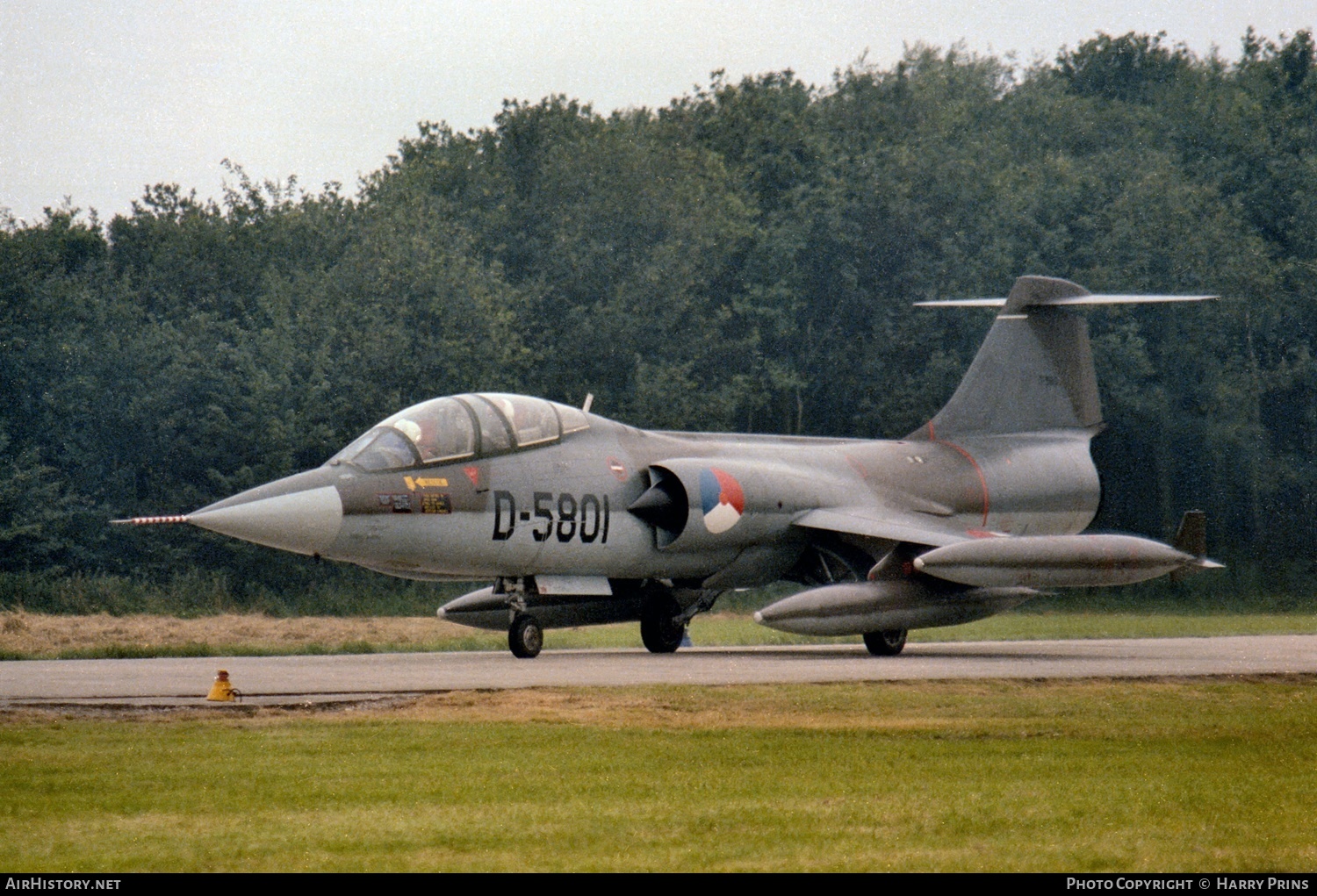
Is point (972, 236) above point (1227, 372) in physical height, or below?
above

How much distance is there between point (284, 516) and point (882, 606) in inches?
251

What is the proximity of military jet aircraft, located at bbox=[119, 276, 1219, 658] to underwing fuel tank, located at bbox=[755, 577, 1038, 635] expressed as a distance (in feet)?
0.07

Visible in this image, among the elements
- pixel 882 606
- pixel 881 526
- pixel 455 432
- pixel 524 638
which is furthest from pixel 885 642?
pixel 455 432

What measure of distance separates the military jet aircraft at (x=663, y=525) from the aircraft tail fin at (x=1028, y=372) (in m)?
0.90

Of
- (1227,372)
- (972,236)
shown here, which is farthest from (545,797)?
(972,236)

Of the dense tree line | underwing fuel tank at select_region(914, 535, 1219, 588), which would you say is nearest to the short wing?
underwing fuel tank at select_region(914, 535, 1219, 588)

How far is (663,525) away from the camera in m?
19.1

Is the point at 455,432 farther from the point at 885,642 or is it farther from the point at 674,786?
the point at 674,786

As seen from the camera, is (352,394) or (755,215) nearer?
(352,394)

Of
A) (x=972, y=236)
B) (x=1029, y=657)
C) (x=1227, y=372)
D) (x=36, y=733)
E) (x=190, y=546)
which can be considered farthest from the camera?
(x=972, y=236)

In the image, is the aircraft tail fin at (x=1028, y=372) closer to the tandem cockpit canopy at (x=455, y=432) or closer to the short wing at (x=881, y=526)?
the short wing at (x=881, y=526)

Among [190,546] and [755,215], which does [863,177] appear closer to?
[755,215]

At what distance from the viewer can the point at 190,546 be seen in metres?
35.2
